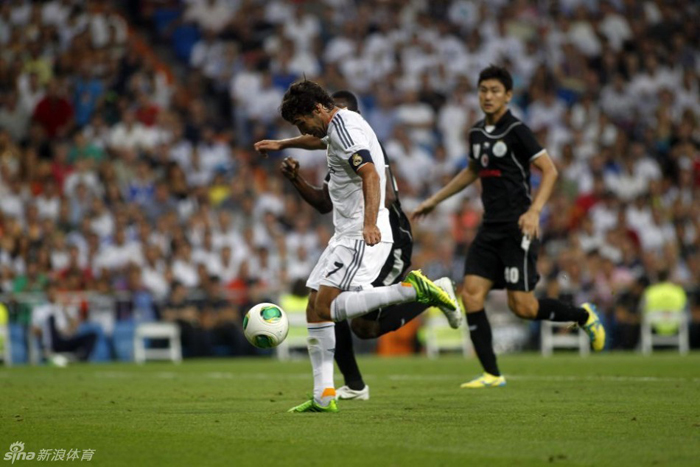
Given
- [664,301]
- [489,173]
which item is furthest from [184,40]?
[489,173]

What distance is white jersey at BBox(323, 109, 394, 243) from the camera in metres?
8.12

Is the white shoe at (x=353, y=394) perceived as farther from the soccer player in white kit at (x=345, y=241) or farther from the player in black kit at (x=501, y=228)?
the player in black kit at (x=501, y=228)

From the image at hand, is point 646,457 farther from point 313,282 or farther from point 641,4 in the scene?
point 641,4

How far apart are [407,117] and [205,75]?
160 inches

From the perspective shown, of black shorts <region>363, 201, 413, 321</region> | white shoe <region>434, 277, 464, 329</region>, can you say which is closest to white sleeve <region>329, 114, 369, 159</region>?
black shorts <region>363, 201, 413, 321</region>

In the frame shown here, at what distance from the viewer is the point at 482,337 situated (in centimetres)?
1056

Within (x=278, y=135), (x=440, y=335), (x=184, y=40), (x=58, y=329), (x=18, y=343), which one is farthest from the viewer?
(x=184, y=40)

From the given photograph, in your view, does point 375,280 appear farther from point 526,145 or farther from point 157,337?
point 157,337

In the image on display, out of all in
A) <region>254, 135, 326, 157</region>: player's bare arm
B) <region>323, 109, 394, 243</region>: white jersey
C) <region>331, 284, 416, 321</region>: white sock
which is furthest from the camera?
<region>254, 135, 326, 157</region>: player's bare arm

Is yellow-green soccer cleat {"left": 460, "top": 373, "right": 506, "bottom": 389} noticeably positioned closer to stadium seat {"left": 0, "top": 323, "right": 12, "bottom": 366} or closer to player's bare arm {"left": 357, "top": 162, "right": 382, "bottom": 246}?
player's bare arm {"left": 357, "top": 162, "right": 382, "bottom": 246}

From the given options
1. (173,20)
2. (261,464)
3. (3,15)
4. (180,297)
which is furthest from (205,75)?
(261,464)

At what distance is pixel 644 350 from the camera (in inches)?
758

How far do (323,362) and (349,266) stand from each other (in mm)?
685

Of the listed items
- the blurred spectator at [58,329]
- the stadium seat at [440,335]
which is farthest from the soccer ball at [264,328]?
the stadium seat at [440,335]
